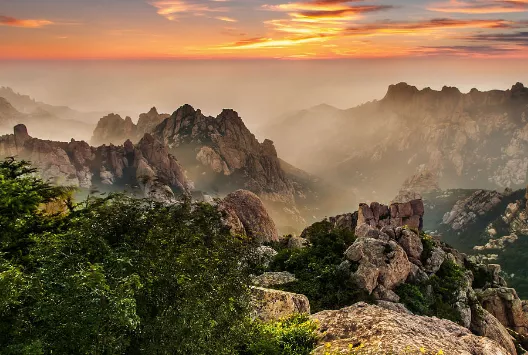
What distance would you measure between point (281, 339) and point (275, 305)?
5.32 m

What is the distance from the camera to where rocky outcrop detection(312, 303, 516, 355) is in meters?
19.6

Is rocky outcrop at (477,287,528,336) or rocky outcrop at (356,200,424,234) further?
rocky outcrop at (356,200,424,234)

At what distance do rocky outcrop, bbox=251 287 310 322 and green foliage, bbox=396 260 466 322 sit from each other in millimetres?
19846

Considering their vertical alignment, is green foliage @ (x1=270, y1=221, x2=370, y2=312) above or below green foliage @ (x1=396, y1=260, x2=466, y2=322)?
above

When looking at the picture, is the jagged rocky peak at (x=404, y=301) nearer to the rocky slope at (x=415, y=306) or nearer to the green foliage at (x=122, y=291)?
the rocky slope at (x=415, y=306)

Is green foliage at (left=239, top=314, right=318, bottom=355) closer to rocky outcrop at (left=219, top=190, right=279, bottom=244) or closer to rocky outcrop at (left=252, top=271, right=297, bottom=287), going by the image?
rocky outcrop at (left=252, top=271, right=297, bottom=287)

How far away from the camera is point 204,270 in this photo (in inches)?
701

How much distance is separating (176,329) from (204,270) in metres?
3.16

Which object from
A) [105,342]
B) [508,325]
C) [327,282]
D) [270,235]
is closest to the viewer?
[105,342]

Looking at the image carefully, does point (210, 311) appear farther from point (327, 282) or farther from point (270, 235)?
point (270, 235)

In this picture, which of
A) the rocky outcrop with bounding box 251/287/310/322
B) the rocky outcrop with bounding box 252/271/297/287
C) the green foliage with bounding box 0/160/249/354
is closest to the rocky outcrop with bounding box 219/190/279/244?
the rocky outcrop with bounding box 252/271/297/287

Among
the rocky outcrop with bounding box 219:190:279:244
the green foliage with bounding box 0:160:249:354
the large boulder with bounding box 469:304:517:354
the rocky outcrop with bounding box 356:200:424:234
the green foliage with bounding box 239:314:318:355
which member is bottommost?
the rocky outcrop with bounding box 356:200:424:234

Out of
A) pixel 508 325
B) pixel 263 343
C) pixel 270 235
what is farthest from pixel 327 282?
pixel 270 235

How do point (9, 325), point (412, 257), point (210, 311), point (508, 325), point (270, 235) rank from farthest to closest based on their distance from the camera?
point (270, 235)
point (508, 325)
point (412, 257)
point (210, 311)
point (9, 325)
